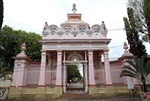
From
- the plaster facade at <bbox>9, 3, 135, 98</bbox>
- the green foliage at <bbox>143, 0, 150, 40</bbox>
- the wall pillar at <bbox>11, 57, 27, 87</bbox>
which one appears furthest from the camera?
the wall pillar at <bbox>11, 57, 27, 87</bbox>

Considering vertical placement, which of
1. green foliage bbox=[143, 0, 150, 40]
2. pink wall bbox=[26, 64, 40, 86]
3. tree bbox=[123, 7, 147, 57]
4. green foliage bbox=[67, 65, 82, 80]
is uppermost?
green foliage bbox=[143, 0, 150, 40]

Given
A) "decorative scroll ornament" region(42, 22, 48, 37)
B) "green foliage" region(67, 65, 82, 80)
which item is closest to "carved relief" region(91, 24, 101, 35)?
"decorative scroll ornament" region(42, 22, 48, 37)

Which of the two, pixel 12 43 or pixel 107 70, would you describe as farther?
pixel 12 43

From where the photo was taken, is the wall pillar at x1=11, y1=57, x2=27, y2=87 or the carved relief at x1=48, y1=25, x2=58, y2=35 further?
the carved relief at x1=48, y1=25, x2=58, y2=35

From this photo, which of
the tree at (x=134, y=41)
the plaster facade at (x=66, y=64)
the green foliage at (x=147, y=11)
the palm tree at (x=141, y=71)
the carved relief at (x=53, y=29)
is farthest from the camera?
the tree at (x=134, y=41)

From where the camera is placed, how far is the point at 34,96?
13.9m

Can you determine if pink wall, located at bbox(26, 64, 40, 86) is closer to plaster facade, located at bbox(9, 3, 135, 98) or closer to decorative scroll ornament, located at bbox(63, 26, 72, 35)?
plaster facade, located at bbox(9, 3, 135, 98)

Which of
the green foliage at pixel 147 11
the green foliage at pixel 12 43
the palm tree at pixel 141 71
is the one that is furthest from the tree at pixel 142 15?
the green foliage at pixel 12 43

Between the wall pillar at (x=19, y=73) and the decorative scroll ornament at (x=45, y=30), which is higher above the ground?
the decorative scroll ornament at (x=45, y=30)

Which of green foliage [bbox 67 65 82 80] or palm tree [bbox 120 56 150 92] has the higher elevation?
green foliage [bbox 67 65 82 80]

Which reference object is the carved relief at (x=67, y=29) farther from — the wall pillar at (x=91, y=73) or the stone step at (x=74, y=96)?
the stone step at (x=74, y=96)

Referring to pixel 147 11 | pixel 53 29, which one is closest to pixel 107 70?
pixel 147 11

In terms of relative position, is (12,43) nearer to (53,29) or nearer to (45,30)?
(45,30)

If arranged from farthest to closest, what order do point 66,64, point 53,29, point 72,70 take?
point 72,70 → point 53,29 → point 66,64
